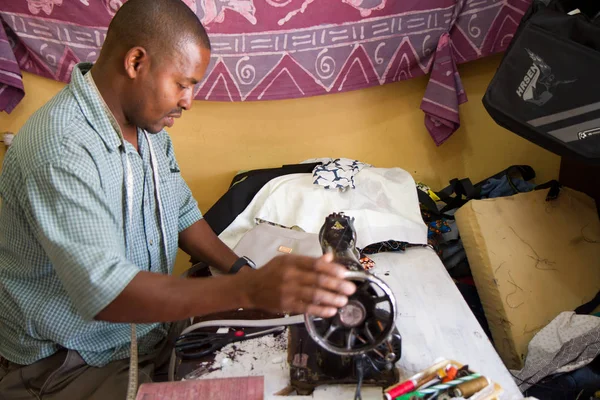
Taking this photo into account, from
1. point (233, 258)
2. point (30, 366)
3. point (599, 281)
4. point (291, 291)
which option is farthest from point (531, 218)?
point (30, 366)

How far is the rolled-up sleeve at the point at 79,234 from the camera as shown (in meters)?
1.12

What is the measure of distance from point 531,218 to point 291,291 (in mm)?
1402

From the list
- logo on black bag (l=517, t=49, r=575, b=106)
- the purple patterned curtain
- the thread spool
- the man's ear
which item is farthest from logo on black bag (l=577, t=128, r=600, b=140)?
the man's ear

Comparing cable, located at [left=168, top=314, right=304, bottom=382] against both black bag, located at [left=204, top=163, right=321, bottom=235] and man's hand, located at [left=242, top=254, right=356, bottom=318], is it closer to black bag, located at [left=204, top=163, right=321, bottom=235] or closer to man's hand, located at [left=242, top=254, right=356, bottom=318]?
man's hand, located at [left=242, top=254, right=356, bottom=318]

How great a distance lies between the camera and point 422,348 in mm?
1351

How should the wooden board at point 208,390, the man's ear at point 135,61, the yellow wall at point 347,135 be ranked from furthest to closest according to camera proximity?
the yellow wall at point 347,135 < the man's ear at point 135,61 < the wooden board at point 208,390

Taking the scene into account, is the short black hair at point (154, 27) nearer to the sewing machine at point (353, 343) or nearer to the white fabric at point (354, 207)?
the sewing machine at point (353, 343)

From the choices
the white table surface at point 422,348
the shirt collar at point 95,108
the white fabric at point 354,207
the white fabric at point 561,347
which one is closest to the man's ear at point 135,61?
the shirt collar at point 95,108

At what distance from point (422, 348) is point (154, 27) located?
1034 mm

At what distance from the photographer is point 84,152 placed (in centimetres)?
127

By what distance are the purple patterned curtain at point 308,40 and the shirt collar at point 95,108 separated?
1.04 m

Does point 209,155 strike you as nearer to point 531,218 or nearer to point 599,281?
point 531,218

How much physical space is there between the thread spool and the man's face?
0.94 metres

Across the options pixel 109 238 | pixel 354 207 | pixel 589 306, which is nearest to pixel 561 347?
pixel 589 306
